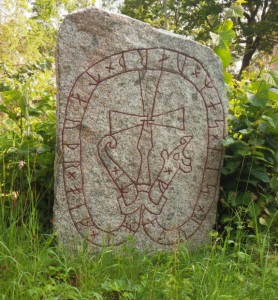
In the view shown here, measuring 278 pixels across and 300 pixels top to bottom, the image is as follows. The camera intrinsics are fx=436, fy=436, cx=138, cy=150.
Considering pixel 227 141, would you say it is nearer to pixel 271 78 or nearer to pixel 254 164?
pixel 254 164

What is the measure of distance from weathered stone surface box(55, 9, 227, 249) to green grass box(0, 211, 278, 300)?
192 millimetres

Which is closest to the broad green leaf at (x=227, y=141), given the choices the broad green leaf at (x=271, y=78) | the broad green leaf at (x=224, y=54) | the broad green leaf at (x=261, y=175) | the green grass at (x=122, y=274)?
the broad green leaf at (x=261, y=175)

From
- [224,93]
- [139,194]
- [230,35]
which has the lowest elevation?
[139,194]

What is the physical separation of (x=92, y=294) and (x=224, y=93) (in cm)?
151

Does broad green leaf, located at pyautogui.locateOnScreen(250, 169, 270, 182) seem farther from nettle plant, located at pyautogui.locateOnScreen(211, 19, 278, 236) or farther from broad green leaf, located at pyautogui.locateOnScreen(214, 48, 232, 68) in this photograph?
broad green leaf, located at pyautogui.locateOnScreen(214, 48, 232, 68)

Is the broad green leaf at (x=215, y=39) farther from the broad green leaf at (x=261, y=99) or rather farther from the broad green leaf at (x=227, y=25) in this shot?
the broad green leaf at (x=261, y=99)

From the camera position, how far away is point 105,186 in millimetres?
2500

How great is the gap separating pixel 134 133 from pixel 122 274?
0.82 metres

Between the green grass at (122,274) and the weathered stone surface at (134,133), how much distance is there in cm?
19

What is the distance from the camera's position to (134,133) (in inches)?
101

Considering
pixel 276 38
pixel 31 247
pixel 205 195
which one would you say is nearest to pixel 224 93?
pixel 205 195

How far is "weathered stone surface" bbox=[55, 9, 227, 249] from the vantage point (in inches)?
95.8

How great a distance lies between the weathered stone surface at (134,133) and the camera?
7.98 feet

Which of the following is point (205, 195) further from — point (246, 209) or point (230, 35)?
point (230, 35)
